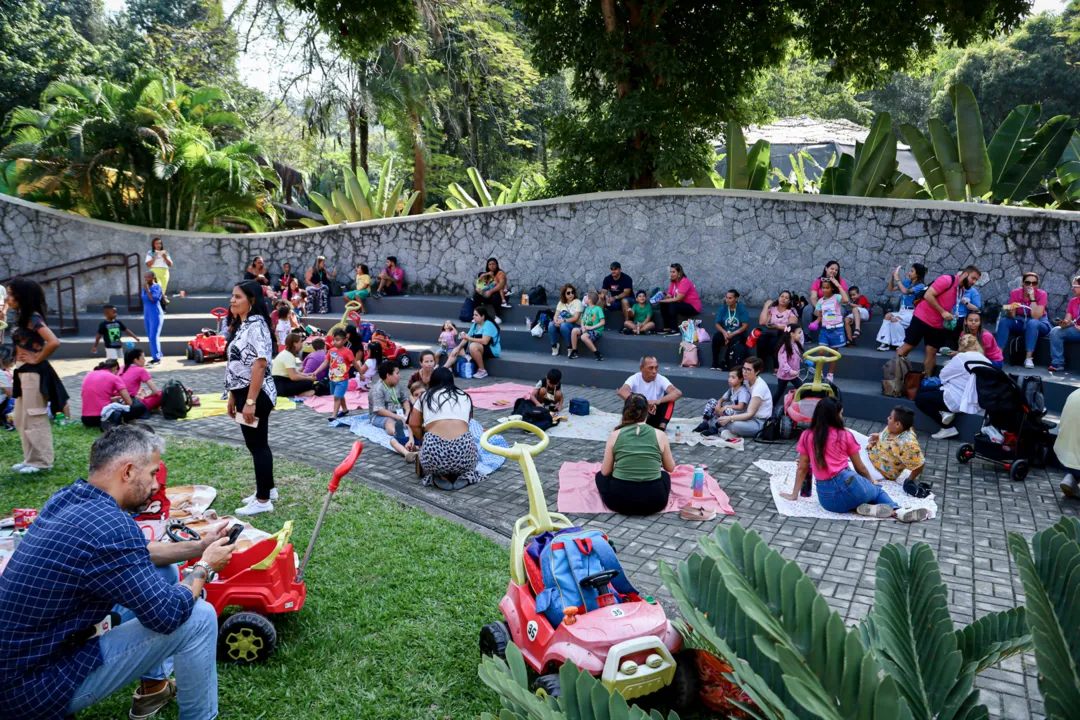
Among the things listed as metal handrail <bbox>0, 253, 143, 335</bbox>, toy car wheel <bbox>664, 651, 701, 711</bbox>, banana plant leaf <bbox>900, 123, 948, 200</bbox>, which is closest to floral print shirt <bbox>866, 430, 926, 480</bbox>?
toy car wheel <bbox>664, 651, 701, 711</bbox>

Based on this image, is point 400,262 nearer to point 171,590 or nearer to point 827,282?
point 827,282

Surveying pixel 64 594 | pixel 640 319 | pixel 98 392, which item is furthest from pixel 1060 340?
pixel 98 392

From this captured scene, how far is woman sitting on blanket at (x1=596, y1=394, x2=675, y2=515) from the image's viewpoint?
600cm

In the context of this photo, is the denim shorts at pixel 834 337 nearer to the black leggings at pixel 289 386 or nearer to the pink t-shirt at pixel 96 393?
the black leggings at pixel 289 386

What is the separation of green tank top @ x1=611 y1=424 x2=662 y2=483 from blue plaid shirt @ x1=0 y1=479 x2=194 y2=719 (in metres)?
3.80

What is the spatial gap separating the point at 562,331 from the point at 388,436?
4447mm

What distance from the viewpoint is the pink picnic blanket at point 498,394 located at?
10000 millimetres

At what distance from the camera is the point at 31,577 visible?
107 inches

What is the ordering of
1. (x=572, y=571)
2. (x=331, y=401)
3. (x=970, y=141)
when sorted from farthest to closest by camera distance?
1. (x=970, y=141)
2. (x=331, y=401)
3. (x=572, y=571)

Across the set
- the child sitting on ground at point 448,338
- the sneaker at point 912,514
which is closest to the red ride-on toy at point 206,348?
the child sitting on ground at point 448,338

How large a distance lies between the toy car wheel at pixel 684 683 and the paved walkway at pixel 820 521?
0.71m

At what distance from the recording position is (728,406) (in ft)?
28.3

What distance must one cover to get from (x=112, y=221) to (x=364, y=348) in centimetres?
900

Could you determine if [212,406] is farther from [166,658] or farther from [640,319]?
[166,658]
